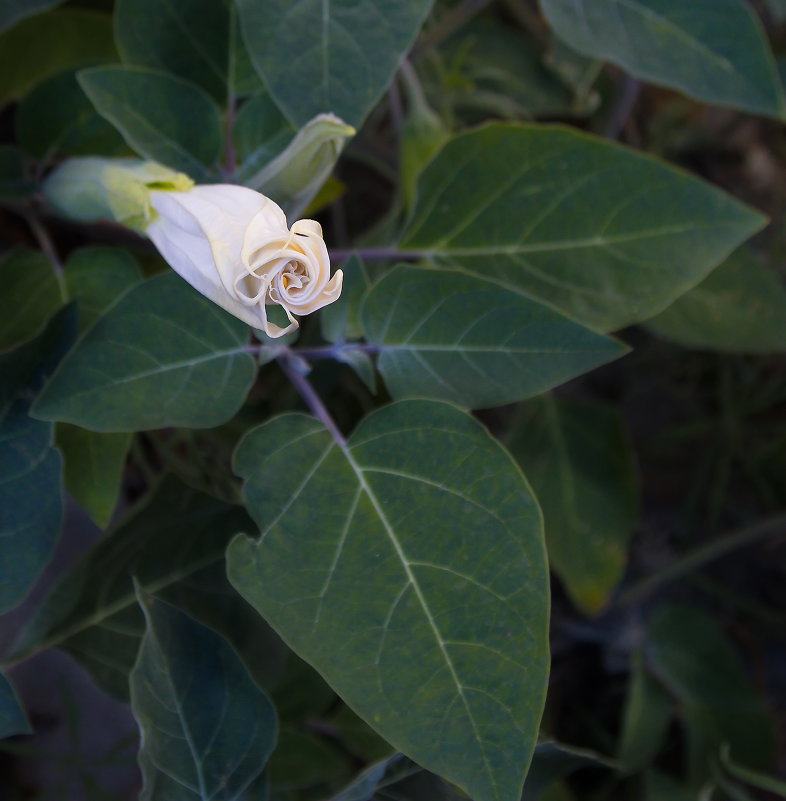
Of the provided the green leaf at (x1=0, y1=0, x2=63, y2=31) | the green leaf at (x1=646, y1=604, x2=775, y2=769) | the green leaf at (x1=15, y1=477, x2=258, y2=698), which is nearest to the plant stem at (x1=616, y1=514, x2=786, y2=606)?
the green leaf at (x1=646, y1=604, x2=775, y2=769)

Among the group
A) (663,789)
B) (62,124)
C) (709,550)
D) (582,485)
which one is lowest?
(663,789)

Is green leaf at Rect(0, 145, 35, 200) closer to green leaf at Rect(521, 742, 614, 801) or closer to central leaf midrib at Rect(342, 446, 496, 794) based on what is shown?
central leaf midrib at Rect(342, 446, 496, 794)

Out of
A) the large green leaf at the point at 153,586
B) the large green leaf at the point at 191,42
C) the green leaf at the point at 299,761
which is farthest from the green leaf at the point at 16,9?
the green leaf at the point at 299,761

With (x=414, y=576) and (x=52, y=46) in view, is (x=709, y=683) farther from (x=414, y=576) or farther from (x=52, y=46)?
(x=52, y=46)

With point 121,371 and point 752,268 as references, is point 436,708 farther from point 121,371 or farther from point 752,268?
point 752,268

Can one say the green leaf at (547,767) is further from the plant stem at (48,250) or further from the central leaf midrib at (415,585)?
the plant stem at (48,250)

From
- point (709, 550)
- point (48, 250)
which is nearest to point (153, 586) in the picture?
point (48, 250)

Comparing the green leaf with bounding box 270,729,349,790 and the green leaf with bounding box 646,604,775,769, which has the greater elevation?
the green leaf with bounding box 270,729,349,790
